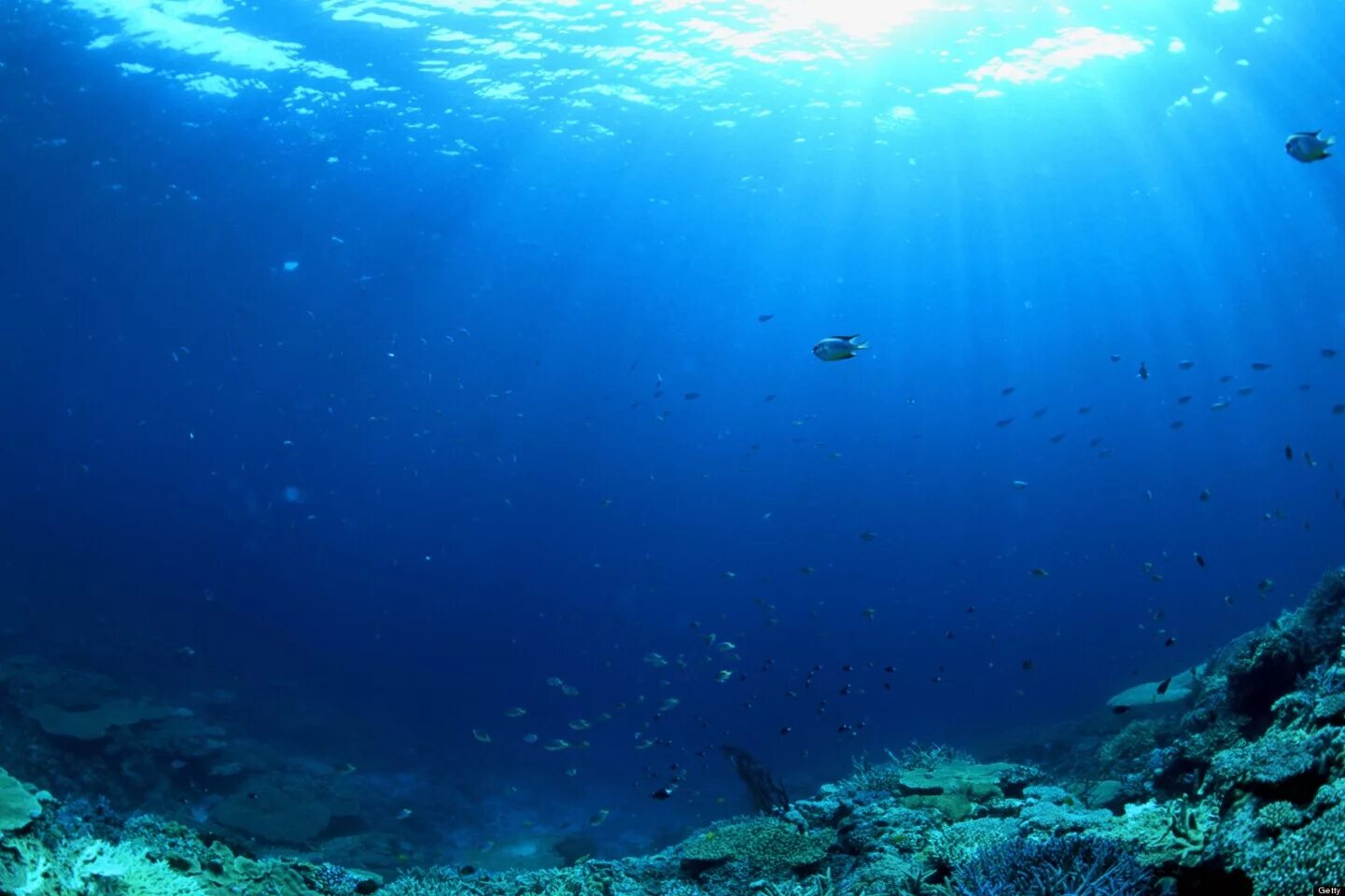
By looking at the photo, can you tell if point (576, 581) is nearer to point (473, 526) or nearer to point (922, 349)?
point (473, 526)

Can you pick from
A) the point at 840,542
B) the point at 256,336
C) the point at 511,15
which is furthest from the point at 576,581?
the point at 511,15

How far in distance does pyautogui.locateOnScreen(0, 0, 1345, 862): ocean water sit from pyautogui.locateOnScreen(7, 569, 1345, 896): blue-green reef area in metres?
3.72

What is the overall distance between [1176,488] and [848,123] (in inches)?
4059

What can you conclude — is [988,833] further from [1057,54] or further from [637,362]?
[637,362]

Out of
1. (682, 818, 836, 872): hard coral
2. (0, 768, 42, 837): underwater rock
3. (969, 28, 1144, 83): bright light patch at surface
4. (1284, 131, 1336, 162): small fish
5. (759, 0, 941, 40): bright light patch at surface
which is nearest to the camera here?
(0, 768, 42, 837): underwater rock

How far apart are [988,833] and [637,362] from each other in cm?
3707

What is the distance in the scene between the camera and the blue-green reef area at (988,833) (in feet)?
14.7

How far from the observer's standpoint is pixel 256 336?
181ft

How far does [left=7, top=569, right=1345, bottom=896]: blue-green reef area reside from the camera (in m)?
4.48

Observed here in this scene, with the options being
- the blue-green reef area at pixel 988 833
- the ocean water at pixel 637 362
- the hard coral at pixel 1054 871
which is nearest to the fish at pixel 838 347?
the blue-green reef area at pixel 988 833

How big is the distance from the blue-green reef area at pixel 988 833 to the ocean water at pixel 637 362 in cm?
372

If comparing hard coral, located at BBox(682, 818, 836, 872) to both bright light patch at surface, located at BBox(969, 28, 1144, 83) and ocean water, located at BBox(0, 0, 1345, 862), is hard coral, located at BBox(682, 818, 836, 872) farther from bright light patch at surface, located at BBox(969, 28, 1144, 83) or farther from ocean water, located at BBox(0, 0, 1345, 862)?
bright light patch at surface, located at BBox(969, 28, 1144, 83)

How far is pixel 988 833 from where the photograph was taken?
6.35 metres

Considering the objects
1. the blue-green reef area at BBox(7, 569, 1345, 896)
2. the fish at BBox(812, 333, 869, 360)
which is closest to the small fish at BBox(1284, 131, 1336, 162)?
the blue-green reef area at BBox(7, 569, 1345, 896)
